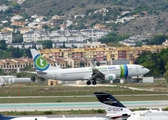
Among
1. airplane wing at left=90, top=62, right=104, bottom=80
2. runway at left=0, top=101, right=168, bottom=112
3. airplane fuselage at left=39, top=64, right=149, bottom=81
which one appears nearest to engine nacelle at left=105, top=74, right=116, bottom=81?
airplane fuselage at left=39, top=64, right=149, bottom=81

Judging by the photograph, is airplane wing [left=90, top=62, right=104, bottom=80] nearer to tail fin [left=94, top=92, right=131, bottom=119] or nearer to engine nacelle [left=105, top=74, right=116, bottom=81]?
engine nacelle [left=105, top=74, right=116, bottom=81]

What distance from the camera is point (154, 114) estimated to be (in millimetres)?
58812

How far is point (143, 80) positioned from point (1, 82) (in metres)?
21.6

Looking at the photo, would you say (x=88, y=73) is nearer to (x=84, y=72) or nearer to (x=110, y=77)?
(x=84, y=72)

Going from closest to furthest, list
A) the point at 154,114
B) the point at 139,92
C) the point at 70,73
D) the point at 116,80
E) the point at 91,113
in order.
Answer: the point at 154,114 → the point at 91,113 → the point at 139,92 → the point at 70,73 → the point at 116,80

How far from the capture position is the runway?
3187 inches

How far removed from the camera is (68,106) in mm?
83188

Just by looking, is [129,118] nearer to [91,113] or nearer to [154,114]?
[154,114]

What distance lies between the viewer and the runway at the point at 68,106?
8094 cm

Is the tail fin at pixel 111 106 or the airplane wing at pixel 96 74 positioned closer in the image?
the tail fin at pixel 111 106

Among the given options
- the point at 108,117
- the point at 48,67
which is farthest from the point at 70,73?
the point at 108,117

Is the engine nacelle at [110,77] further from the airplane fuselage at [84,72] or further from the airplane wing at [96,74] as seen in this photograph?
the airplane wing at [96,74]

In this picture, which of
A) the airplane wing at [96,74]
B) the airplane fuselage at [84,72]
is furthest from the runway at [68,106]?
the airplane fuselage at [84,72]

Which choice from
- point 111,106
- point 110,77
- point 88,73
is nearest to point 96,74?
point 88,73
